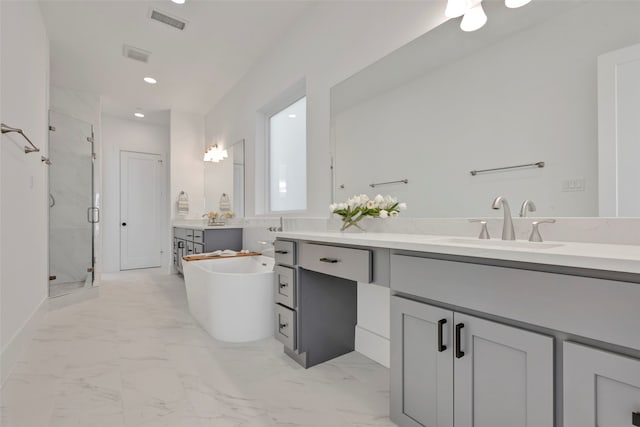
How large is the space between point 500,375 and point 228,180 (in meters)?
3.96

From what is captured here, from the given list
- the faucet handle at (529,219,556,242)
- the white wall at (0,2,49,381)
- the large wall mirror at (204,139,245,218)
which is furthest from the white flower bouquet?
the large wall mirror at (204,139,245,218)

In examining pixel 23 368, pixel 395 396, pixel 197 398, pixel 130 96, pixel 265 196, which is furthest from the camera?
pixel 130 96

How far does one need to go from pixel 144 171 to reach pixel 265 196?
338 centimetres

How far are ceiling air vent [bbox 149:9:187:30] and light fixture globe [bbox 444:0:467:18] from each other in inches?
92.2

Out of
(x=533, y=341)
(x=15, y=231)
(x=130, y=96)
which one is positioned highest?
(x=130, y=96)

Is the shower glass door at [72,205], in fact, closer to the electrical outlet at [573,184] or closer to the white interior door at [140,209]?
the white interior door at [140,209]

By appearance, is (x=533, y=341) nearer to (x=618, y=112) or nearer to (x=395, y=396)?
(x=395, y=396)

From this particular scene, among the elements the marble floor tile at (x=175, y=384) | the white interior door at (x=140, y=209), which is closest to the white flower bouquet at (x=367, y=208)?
the marble floor tile at (x=175, y=384)

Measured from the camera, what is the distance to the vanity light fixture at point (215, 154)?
4431mm

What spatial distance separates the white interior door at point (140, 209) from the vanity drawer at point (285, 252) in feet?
14.9

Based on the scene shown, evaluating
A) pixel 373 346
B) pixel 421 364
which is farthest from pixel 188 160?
pixel 421 364

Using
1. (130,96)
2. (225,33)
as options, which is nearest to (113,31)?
(225,33)

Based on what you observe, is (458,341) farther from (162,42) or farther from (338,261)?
(162,42)

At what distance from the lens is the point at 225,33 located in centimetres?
295
